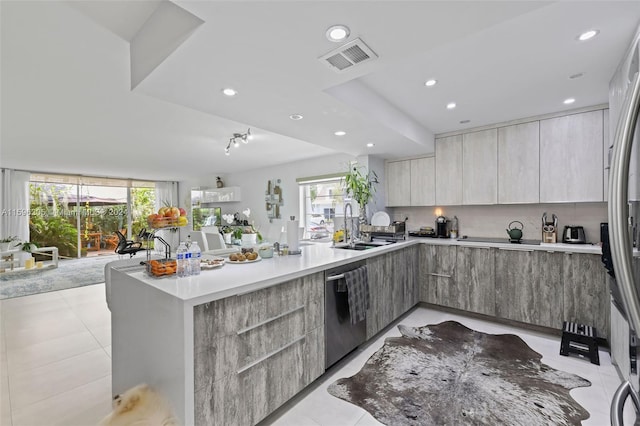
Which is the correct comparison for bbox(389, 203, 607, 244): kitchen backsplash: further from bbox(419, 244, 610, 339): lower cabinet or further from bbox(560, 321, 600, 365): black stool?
bbox(560, 321, 600, 365): black stool

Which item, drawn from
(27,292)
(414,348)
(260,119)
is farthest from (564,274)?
(27,292)

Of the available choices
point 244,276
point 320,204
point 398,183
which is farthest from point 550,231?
point 320,204

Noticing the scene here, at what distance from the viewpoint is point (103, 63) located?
2172mm

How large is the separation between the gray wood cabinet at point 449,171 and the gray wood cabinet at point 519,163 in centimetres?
47

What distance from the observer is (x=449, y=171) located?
388 cm

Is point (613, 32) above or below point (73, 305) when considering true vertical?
above

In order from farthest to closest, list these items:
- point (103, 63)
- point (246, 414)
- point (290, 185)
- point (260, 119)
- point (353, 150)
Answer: point (290, 185), point (353, 150), point (260, 119), point (103, 63), point (246, 414)

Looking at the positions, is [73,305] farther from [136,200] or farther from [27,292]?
[136,200]

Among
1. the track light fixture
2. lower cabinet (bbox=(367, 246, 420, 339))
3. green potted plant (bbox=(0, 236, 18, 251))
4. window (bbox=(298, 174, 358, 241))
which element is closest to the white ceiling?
the track light fixture

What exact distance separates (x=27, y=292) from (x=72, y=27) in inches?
194

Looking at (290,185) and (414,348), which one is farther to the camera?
(290,185)

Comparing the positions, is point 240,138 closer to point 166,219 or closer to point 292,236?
point 292,236

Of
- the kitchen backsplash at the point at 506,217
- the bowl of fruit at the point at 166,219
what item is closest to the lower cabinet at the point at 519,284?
the kitchen backsplash at the point at 506,217

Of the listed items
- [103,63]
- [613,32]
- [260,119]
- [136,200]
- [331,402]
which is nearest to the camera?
[613,32]
